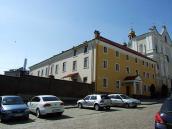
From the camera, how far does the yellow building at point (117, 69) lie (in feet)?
119

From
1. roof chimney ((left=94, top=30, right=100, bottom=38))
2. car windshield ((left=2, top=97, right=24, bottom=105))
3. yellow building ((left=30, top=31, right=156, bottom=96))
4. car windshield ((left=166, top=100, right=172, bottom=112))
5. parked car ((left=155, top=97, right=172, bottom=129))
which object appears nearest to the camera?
parked car ((left=155, top=97, right=172, bottom=129))

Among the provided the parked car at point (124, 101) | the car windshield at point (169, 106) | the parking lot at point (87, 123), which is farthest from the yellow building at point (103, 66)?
the car windshield at point (169, 106)

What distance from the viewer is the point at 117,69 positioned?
4044 cm

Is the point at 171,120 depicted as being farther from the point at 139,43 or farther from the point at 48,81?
the point at 139,43

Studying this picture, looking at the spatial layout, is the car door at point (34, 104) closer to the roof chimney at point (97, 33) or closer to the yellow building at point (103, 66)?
the yellow building at point (103, 66)

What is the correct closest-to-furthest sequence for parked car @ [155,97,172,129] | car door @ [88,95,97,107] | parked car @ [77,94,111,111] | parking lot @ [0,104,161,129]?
parked car @ [155,97,172,129] < parking lot @ [0,104,161,129] < parked car @ [77,94,111,111] < car door @ [88,95,97,107]

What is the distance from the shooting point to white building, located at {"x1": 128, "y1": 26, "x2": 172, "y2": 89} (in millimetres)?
54062

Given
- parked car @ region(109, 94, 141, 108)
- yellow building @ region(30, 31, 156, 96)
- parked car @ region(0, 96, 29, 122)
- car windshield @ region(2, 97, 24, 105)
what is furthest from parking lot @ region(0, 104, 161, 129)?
yellow building @ region(30, 31, 156, 96)

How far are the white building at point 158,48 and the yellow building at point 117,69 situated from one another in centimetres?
639

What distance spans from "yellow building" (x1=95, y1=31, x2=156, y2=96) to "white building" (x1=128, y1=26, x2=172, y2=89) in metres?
6.39

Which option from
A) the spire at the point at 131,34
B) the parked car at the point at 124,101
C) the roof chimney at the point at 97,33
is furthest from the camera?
the spire at the point at 131,34

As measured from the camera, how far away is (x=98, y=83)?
35406mm

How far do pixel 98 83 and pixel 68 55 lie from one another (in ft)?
33.3

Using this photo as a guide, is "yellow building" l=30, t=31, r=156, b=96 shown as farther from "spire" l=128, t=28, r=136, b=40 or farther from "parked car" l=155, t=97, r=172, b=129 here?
"parked car" l=155, t=97, r=172, b=129
